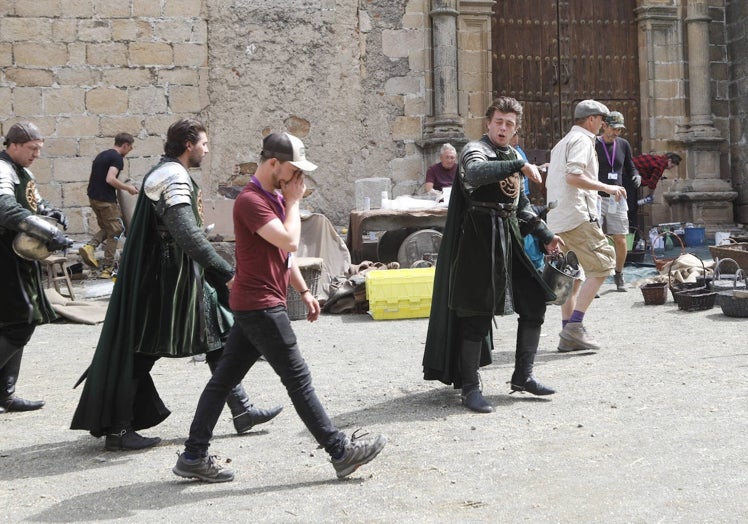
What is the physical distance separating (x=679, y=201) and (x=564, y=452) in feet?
35.6

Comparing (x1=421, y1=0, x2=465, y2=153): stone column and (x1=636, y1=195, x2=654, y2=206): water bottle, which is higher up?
(x1=421, y1=0, x2=465, y2=153): stone column

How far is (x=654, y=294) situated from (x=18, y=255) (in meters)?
5.87

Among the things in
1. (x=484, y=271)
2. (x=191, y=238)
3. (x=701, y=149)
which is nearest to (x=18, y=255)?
(x=191, y=238)

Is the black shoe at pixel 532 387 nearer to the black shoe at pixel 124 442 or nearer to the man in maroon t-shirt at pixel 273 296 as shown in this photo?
the man in maroon t-shirt at pixel 273 296

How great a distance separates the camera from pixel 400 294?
9070 millimetres

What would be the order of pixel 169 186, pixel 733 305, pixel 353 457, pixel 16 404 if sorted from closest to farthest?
pixel 353 457, pixel 169 186, pixel 16 404, pixel 733 305

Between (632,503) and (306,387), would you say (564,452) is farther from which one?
(306,387)

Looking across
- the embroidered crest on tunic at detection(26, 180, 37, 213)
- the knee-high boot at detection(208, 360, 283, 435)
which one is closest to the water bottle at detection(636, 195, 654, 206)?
the embroidered crest on tunic at detection(26, 180, 37, 213)

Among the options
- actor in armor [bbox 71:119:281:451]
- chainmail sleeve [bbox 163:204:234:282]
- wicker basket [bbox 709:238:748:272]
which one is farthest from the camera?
wicker basket [bbox 709:238:748:272]

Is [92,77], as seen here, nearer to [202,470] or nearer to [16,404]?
[16,404]

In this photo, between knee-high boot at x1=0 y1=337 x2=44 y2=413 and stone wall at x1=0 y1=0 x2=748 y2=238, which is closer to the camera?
knee-high boot at x1=0 y1=337 x2=44 y2=413

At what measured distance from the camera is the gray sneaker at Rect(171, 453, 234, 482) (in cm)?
403

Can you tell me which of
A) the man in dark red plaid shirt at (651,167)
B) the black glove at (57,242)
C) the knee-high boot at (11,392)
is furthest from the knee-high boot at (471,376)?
the man in dark red plaid shirt at (651,167)

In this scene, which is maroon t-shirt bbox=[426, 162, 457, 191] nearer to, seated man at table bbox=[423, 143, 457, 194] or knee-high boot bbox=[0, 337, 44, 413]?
seated man at table bbox=[423, 143, 457, 194]
